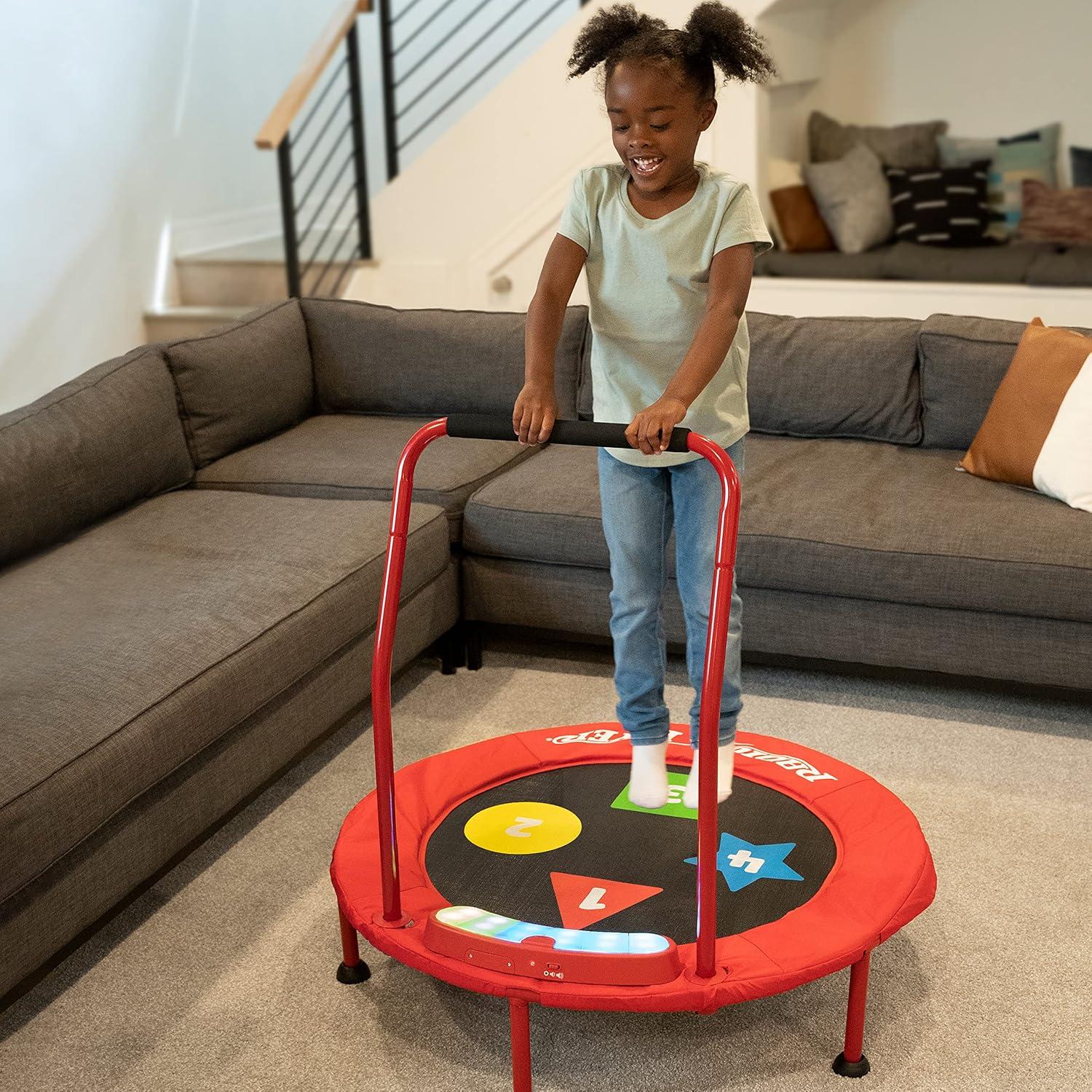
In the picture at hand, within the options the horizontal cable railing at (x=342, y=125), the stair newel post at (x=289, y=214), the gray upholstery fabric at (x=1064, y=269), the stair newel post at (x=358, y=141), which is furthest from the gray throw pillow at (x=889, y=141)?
the stair newel post at (x=289, y=214)

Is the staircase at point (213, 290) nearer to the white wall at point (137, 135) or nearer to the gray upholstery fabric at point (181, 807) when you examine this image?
the white wall at point (137, 135)

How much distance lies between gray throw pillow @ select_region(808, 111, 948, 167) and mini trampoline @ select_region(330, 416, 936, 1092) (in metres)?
4.01

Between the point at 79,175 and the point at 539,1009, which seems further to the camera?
the point at 79,175

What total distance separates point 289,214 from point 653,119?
3.74 meters

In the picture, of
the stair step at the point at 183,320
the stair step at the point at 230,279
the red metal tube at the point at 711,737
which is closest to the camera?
the red metal tube at the point at 711,737

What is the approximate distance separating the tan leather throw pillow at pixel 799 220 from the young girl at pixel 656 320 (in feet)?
11.6

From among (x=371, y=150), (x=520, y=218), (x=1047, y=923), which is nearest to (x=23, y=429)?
(x=1047, y=923)

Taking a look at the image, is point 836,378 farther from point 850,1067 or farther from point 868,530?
point 850,1067

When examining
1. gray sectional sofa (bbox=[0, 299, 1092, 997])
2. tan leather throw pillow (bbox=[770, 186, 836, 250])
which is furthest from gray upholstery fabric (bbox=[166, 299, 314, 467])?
tan leather throw pillow (bbox=[770, 186, 836, 250])

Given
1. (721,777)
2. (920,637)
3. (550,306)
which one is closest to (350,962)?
(721,777)

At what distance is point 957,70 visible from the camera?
5.60m

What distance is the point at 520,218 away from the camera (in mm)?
5453

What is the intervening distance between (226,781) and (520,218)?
3.76 meters

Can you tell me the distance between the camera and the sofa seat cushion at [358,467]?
3.02 metres
